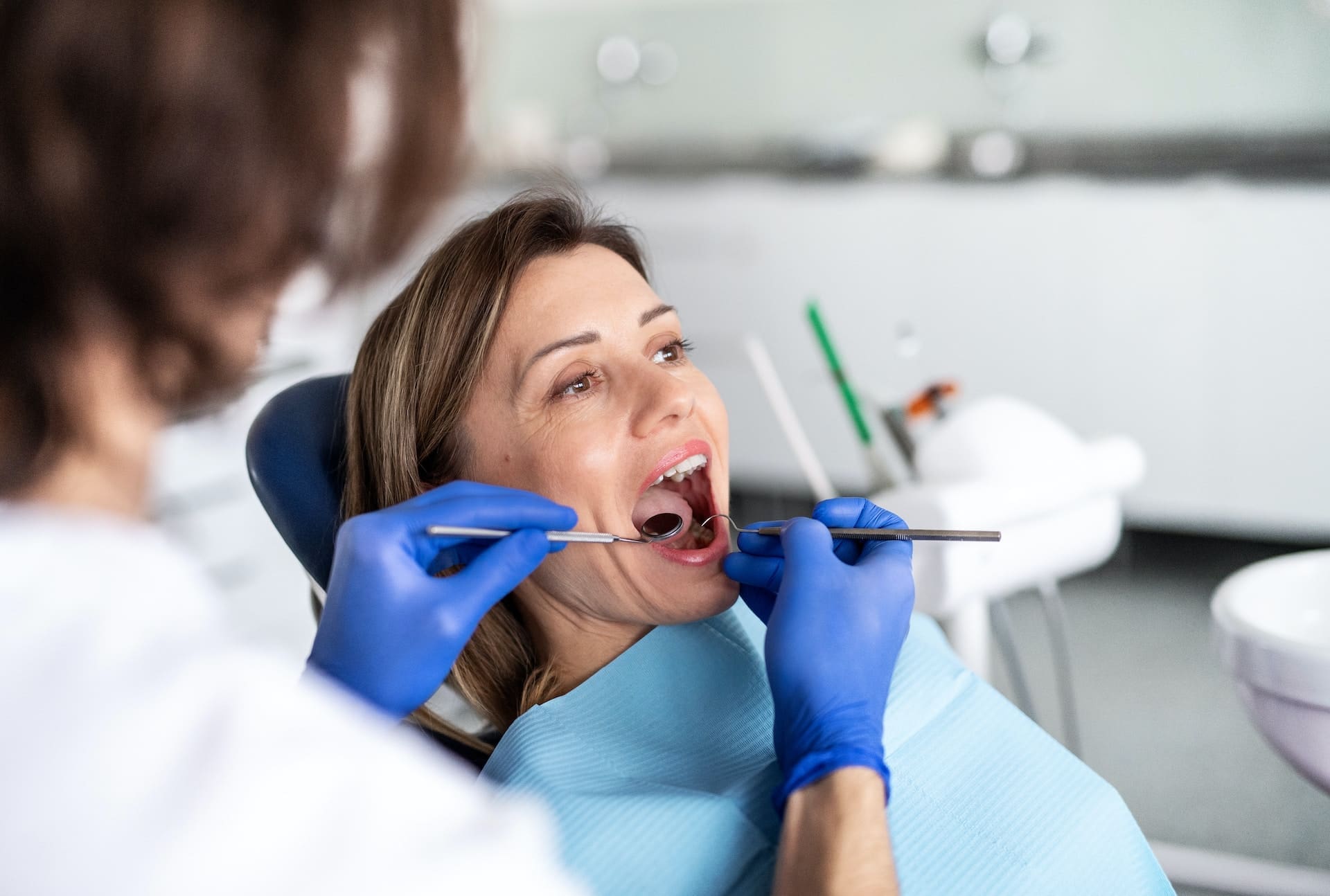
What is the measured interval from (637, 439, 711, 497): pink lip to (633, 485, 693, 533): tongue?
0.13m

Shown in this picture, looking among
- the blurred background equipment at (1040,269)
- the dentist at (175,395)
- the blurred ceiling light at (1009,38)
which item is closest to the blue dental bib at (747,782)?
the dentist at (175,395)

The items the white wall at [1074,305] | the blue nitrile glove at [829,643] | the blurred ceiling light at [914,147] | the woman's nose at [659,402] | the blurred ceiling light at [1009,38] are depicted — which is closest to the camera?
the blue nitrile glove at [829,643]

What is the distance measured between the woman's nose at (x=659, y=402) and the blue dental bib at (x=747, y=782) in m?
0.22

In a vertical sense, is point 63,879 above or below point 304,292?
below

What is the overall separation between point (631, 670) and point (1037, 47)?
2.57 m

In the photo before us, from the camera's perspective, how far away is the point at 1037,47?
3082 mm

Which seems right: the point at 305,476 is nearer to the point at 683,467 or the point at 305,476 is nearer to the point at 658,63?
the point at 683,467

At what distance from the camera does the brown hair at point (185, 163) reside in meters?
0.52

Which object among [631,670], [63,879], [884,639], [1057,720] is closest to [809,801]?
[884,639]

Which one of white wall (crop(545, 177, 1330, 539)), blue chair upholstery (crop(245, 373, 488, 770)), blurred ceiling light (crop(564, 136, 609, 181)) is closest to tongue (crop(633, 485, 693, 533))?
blue chair upholstery (crop(245, 373, 488, 770))

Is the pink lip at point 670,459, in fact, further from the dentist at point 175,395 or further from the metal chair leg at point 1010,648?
the metal chair leg at point 1010,648

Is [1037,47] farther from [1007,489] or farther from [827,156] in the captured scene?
[1007,489]

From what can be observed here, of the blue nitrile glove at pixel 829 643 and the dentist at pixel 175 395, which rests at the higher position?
the dentist at pixel 175 395

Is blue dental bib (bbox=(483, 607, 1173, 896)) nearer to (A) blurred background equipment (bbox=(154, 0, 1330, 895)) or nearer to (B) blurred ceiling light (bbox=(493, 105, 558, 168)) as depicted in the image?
(A) blurred background equipment (bbox=(154, 0, 1330, 895))
